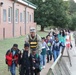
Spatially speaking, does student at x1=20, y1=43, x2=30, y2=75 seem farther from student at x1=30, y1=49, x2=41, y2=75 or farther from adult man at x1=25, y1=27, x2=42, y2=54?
adult man at x1=25, y1=27, x2=42, y2=54

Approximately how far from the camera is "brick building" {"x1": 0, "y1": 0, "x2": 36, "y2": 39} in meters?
29.4

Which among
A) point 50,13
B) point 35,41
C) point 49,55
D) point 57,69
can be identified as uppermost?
point 50,13

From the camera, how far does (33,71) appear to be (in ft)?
28.6

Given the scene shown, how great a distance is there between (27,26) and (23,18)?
3200 millimetres

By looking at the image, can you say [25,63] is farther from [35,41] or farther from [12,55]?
[35,41]

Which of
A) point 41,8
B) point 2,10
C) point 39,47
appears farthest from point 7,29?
point 41,8

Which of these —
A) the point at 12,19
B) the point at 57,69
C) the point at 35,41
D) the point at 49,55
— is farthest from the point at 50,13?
the point at 57,69

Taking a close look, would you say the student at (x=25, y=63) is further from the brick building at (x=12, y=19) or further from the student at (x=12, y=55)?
the brick building at (x=12, y=19)

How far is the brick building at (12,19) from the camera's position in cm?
2939

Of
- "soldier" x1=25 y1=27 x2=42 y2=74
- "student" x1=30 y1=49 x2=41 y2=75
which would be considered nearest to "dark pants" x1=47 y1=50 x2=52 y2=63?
"soldier" x1=25 y1=27 x2=42 y2=74

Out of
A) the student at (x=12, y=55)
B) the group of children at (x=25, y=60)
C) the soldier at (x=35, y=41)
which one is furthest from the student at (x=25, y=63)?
the soldier at (x=35, y=41)

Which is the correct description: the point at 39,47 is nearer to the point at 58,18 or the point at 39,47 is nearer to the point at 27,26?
the point at 27,26

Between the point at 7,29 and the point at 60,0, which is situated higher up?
the point at 60,0

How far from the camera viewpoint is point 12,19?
108ft
